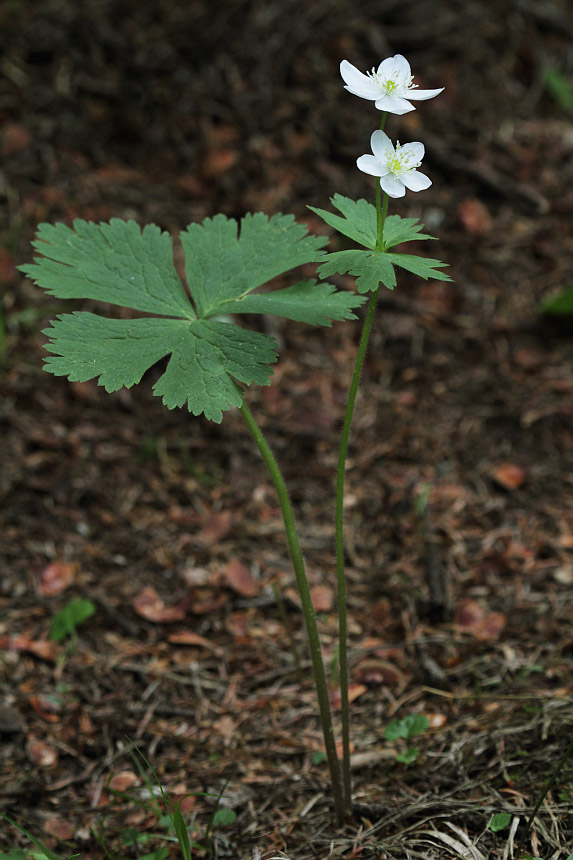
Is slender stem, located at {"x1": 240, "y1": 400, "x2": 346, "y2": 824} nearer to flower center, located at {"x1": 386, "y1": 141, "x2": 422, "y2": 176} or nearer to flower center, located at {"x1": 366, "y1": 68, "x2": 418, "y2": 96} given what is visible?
flower center, located at {"x1": 386, "y1": 141, "x2": 422, "y2": 176}

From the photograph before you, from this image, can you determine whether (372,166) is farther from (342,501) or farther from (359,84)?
(342,501)

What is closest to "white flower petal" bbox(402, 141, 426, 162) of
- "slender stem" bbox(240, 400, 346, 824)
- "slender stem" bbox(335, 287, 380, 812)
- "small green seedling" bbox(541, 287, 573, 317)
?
"slender stem" bbox(335, 287, 380, 812)

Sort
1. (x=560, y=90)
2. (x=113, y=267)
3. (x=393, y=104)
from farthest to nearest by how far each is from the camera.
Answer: (x=560, y=90)
(x=113, y=267)
(x=393, y=104)

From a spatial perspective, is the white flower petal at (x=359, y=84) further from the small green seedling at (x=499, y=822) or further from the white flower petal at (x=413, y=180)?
the small green seedling at (x=499, y=822)

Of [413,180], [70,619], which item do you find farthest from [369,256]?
[70,619]

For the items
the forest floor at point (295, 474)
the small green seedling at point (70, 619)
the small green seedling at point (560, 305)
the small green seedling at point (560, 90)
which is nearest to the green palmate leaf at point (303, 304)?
the forest floor at point (295, 474)
